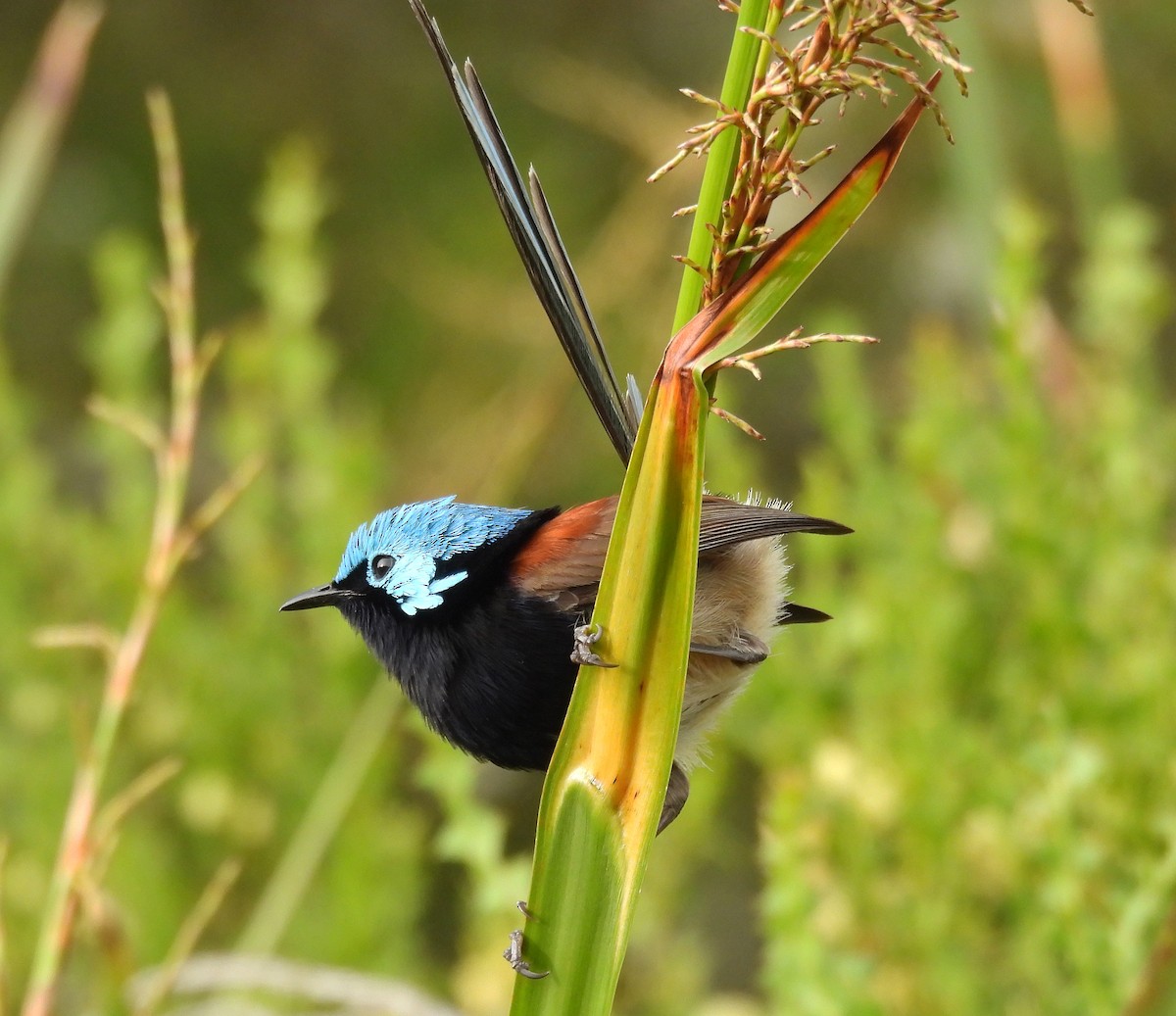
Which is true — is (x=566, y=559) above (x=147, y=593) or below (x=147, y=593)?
above

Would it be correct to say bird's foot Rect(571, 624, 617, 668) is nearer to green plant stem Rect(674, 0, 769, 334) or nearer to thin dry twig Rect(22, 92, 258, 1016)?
green plant stem Rect(674, 0, 769, 334)

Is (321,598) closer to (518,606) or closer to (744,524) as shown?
(518,606)

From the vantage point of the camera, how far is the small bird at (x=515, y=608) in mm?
1569

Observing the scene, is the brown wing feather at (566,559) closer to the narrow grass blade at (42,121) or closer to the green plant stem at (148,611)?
the green plant stem at (148,611)

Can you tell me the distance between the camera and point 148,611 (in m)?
1.44

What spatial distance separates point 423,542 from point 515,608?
0.14m

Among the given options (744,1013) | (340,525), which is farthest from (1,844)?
(744,1013)

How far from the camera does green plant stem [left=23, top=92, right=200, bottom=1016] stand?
A: 139 cm

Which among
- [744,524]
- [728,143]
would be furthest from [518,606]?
[728,143]

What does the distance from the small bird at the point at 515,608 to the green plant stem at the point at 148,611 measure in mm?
248

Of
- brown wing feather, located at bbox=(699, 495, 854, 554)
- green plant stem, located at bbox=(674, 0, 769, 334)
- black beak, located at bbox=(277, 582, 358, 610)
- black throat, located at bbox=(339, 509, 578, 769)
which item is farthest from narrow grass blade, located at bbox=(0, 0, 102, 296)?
green plant stem, located at bbox=(674, 0, 769, 334)

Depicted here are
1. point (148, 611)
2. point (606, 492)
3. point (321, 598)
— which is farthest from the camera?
point (606, 492)

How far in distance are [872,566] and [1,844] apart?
5.70ft

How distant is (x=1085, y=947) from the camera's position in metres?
1.77
